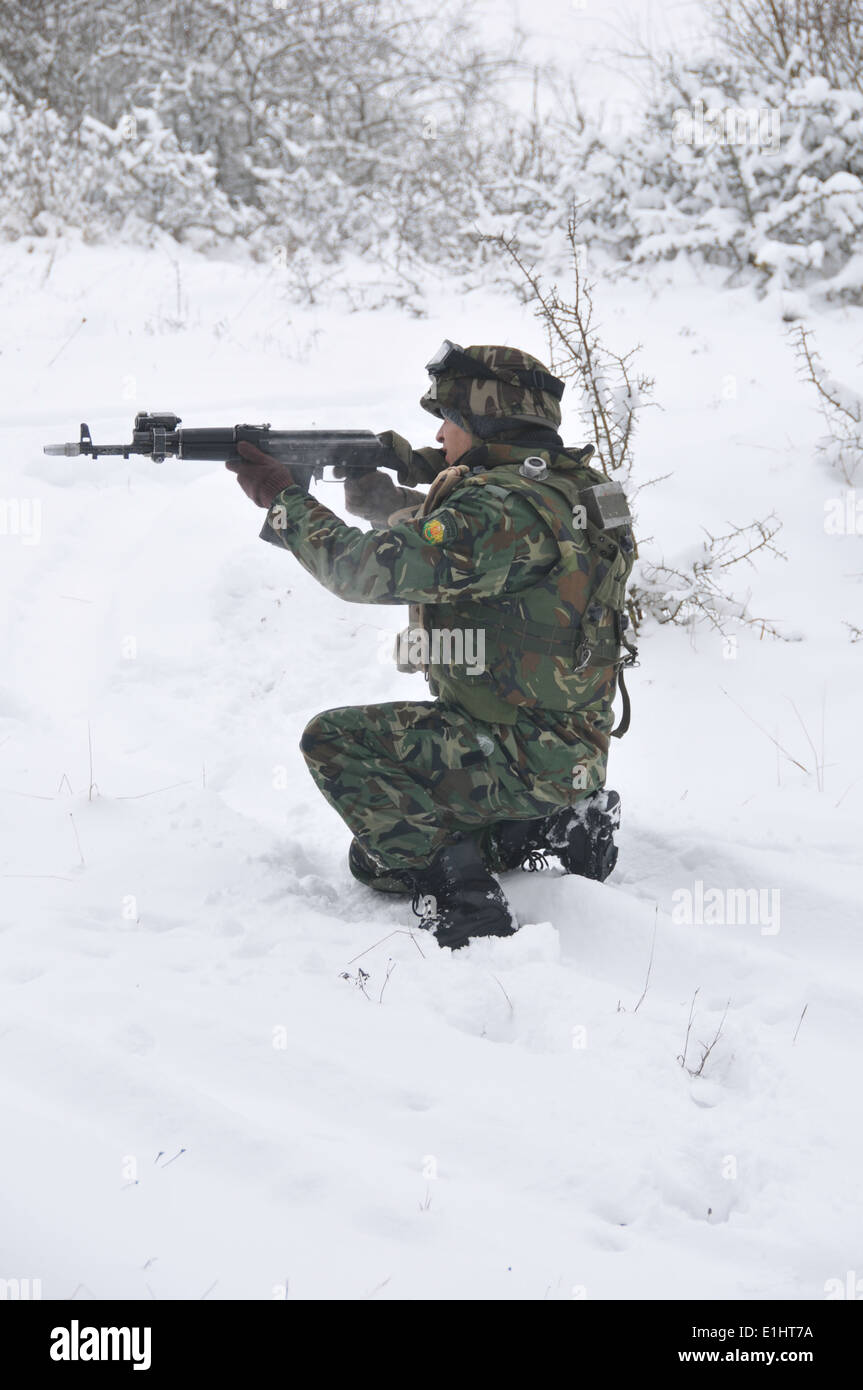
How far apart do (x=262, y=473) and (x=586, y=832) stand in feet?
4.99

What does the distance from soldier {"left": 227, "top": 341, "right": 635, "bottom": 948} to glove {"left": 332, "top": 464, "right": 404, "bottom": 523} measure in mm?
303

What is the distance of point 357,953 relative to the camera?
2.94 meters

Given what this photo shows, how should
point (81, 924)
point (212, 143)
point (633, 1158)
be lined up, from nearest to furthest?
point (633, 1158) < point (81, 924) < point (212, 143)

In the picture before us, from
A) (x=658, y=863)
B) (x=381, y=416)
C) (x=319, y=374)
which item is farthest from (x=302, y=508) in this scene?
(x=319, y=374)

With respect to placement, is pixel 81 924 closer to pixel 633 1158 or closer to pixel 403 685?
pixel 633 1158

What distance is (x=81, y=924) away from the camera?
2.96 metres

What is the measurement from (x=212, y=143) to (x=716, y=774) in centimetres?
999

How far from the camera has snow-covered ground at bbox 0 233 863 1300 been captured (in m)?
1.98

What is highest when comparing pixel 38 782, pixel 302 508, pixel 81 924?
pixel 302 508
